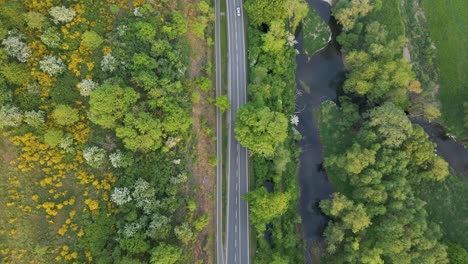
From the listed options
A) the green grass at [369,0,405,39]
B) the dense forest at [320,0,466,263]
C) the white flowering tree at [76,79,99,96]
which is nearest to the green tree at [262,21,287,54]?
the dense forest at [320,0,466,263]

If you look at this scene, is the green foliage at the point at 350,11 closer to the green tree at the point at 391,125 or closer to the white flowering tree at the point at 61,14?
the green tree at the point at 391,125

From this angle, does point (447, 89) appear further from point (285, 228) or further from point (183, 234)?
point (183, 234)

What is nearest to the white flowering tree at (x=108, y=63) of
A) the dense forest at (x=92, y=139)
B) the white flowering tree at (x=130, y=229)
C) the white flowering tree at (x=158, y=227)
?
the dense forest at (x=92, y=139)

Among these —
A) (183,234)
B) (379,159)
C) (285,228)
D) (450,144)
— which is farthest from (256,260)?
(450,144)

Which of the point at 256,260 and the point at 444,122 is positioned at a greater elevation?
the point at 444,122

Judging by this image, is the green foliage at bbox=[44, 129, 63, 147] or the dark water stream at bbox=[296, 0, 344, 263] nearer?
the green foliage at bbox=[44, 129, 63, 147]

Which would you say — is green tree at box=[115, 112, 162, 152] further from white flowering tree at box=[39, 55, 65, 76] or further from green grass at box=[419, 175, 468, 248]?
green grass at box=[419, 175, 468, 248]
